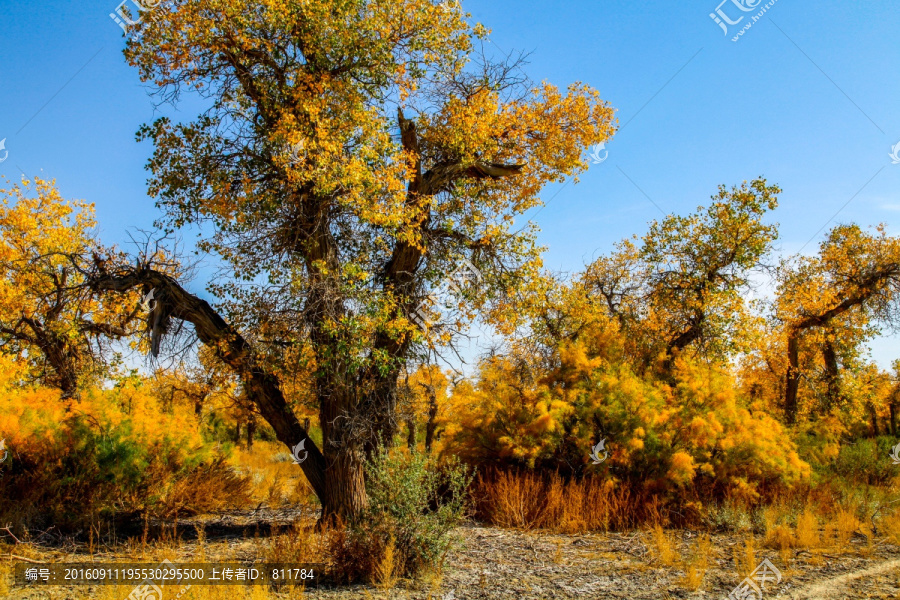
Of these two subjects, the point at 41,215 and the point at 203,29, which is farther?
the point at 41,215

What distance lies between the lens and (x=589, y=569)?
640 centimetres

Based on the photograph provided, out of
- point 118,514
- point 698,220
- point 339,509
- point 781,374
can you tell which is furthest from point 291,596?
point 781,374

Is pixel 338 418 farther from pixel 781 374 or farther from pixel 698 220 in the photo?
pixel 781 374

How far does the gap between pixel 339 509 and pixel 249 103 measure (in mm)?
6325

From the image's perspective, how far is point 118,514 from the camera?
8.86m
